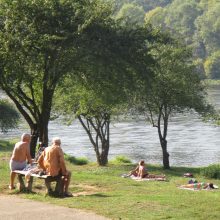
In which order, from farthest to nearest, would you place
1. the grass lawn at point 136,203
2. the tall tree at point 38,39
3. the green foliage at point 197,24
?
the green foliage at point 197,24
the tall tree at point 38,39
the grass lawn at point 136,203

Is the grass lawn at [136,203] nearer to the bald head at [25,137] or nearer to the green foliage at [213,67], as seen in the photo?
the bald head at [25,137]

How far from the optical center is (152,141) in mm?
54344

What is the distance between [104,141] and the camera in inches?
1430

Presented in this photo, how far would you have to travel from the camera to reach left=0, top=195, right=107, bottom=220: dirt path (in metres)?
12.0

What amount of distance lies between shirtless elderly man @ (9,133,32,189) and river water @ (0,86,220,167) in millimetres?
27624

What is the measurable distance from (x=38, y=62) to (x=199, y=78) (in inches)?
571

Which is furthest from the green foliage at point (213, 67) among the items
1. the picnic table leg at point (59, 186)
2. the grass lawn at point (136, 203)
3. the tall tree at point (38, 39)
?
the picnic table leg at point (59, 186)

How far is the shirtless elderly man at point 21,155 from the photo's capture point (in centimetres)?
1576

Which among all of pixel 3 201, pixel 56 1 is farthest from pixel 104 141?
pixel 3 201

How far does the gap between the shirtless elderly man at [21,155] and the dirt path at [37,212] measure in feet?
7.39

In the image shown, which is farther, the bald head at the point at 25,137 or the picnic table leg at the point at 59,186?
the bald head at the point at 25,137

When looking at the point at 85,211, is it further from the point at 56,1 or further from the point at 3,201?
the point at 56,1

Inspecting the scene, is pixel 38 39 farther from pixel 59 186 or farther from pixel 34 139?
pixel 59 186

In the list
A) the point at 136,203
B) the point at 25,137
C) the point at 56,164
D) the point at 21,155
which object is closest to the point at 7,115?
the point at 21,155
